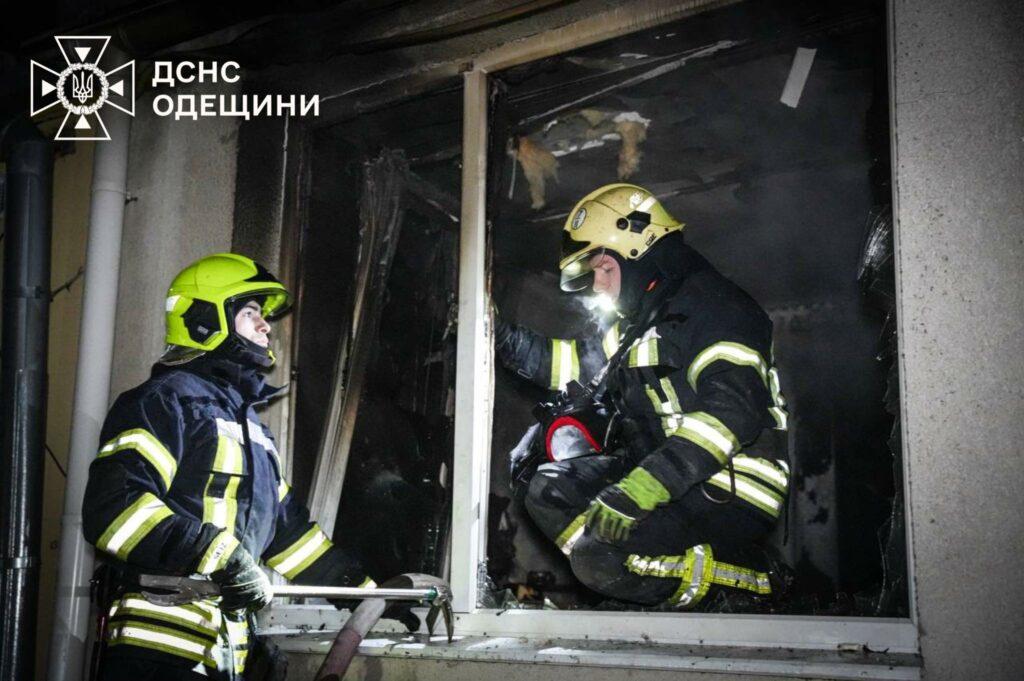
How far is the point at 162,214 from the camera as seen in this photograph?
4.22 m

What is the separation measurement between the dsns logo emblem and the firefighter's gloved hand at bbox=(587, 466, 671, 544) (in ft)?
10.6

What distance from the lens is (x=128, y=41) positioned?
418 centimetres

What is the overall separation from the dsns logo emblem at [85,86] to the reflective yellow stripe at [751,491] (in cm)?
352

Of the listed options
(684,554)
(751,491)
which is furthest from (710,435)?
(684,554)

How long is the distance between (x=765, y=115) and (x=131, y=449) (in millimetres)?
3596

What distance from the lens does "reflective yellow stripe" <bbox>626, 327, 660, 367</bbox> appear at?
359 cm

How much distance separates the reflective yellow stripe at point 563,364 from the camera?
411 centimetres

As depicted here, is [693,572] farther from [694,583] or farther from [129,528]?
[129,528]

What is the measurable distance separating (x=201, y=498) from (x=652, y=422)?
6.15ft

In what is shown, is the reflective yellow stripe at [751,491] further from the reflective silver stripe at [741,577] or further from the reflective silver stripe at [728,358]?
the reflective silver stripe at [728,358]

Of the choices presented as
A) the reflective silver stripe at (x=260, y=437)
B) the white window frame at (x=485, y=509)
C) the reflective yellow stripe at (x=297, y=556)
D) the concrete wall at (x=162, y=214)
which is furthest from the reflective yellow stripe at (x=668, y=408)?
the concrete wall at (x=162, y=214)

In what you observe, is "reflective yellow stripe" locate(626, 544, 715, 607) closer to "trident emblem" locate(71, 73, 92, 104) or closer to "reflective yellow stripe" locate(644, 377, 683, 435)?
"reflective yellow stripe" locate(644, 377, 683, 435)

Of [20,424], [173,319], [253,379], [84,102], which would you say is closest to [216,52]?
[84,102]

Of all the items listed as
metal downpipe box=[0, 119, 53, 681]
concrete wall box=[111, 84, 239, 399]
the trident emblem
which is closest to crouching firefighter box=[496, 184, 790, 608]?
concrete wall box=[111, 84, 239, 399]
